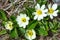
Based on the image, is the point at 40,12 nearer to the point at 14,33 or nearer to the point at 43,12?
the point at 43,12

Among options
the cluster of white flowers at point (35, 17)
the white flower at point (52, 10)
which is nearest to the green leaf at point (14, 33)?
the cluster of white flowers at point (35, 17)

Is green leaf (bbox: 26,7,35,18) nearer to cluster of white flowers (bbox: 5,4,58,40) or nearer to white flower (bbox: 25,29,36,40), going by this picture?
cluster of white flowers (bbox: 5,4,58,40)

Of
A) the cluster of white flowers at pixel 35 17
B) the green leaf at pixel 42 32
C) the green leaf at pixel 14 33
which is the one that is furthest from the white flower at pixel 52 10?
the green leaf at pixel 14 33

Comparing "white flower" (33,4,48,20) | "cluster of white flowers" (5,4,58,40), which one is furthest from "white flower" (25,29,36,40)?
"white flower" (33,4,48,20)

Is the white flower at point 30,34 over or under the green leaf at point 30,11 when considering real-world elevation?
under

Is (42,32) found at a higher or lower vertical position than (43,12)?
lower

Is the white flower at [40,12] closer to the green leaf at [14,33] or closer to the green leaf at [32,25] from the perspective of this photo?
the green leaf at [32,25]

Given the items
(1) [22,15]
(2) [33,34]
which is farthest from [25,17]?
(2) [33,34]

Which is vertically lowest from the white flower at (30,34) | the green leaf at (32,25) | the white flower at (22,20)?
the white flower at (30,34)

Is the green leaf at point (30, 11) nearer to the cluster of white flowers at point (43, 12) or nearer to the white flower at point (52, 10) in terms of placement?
the cluster of white flowers at point (43, 12)

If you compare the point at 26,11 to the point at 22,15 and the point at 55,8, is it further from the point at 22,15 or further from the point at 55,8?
the point at 55,8

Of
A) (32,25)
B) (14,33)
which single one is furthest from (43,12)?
(14,33)
